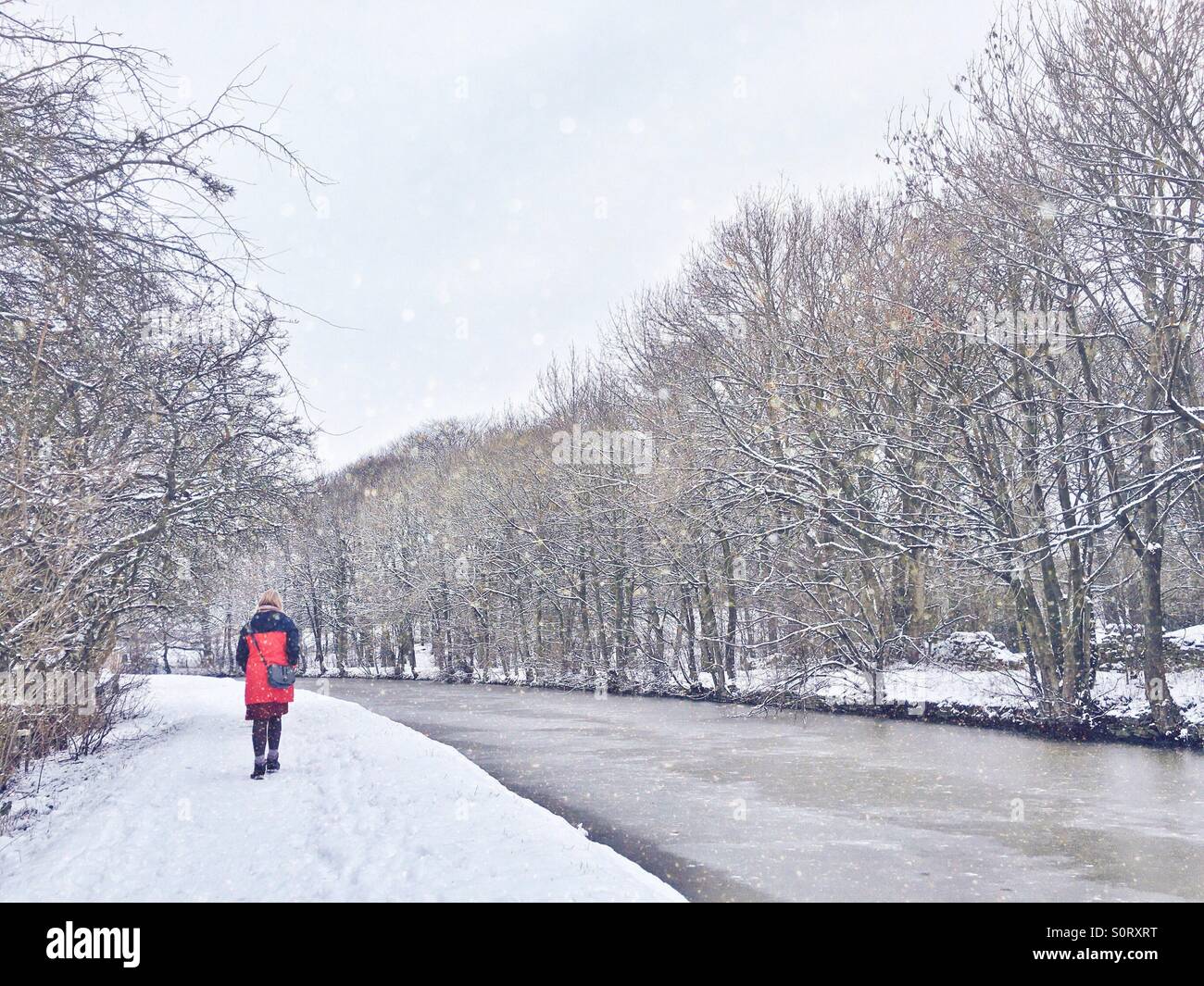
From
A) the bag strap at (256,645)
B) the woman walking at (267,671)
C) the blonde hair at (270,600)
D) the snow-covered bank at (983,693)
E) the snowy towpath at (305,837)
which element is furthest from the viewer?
the snow-covered bank at (983,693)

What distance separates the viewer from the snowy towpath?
22.1 ft

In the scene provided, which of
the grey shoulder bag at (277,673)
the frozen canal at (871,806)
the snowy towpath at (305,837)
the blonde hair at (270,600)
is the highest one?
the blonde hair at (270,600)

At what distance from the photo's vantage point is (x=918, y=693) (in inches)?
866

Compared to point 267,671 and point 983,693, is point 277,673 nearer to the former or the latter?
point 267,671

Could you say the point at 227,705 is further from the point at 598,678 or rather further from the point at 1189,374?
the point at 1189,374

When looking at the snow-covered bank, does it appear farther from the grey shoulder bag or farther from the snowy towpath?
the grey shoulder bag

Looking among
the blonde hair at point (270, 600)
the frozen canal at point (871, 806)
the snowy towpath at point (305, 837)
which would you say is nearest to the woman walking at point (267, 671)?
the blonde hair at point (270, 600)

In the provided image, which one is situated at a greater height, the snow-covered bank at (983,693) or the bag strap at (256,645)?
the bag strap at (256,645)

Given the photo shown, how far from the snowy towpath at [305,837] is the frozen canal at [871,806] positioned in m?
1.26

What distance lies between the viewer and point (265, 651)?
11.9 metres

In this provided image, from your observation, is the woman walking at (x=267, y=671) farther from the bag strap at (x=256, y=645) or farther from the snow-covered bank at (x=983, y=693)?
the snow-covered bank at (x=983, y=693)

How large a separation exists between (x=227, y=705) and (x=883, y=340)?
17.1m

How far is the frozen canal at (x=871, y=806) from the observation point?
25.9ft

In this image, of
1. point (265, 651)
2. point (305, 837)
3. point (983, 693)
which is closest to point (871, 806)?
point (305, 837)
